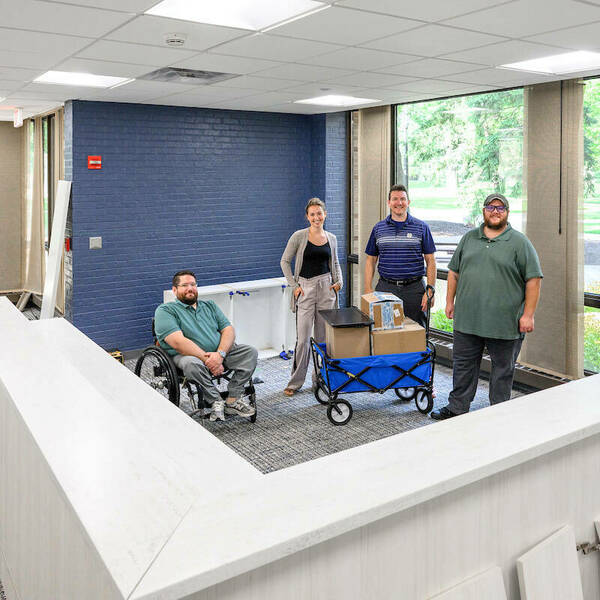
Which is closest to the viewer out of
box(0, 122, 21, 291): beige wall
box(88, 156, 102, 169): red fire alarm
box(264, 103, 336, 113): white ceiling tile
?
box(88, 156, 102, 169): red fire alarm

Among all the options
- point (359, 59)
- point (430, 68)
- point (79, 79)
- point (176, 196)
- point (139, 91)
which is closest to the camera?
point (359, 59)

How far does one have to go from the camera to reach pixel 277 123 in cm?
693

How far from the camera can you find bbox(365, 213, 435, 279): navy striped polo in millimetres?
4941

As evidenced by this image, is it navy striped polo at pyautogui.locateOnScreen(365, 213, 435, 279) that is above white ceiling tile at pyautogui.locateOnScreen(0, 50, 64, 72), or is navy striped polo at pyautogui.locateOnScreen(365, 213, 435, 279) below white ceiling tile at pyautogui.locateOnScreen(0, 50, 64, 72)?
below

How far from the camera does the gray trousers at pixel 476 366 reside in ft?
13.7

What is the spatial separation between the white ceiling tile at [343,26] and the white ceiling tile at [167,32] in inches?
10.8

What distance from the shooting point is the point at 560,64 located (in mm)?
4285

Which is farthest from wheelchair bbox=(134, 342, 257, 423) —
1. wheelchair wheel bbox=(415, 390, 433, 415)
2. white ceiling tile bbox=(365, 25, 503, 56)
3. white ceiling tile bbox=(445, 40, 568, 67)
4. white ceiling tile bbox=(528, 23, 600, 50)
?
white ceiling tile bbox=(528, 23, 600, 50)

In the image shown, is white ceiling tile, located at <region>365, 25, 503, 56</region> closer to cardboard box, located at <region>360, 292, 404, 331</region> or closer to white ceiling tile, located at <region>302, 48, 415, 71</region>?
white ceiling tile, located at <region>302, 48, 415, 71</region>

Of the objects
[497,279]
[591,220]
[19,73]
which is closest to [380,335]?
[497,279]

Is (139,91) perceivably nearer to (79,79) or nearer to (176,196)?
(79,79)

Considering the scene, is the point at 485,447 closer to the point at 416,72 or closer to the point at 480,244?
the point at 480,244

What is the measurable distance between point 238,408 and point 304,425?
0.48m

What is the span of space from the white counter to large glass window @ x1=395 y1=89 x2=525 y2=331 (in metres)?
3.86
